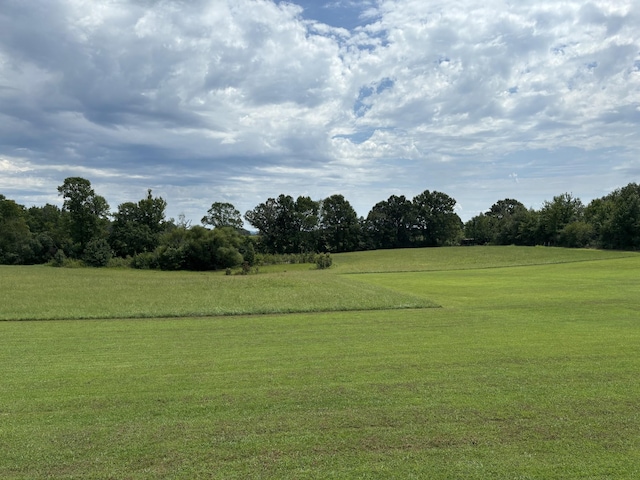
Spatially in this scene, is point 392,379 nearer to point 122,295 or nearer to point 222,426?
point 222,426

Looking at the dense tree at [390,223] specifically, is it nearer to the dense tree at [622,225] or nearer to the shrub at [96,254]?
the dense tree at [622,225]

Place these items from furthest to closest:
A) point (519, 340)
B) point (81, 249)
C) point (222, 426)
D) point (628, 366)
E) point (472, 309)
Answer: point (81, 249), point (472, 309), point (519, 340), point (628, 366), point (222, 426)

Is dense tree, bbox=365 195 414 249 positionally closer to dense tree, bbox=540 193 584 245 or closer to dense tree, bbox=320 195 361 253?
dense tree, bbox=320 195 361 253

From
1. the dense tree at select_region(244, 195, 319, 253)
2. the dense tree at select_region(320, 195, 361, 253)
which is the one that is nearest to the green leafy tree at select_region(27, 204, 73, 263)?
the dense tree at select_region(244, 195, 319, 253)

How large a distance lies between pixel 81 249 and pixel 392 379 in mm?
83350

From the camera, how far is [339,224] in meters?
102

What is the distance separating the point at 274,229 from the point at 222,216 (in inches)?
556

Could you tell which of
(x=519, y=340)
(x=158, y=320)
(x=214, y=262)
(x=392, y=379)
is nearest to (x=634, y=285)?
(x=519, y=340)

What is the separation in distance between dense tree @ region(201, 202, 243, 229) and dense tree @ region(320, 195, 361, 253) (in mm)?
21727

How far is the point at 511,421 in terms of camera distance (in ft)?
20.4

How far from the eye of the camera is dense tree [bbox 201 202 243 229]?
331 feet

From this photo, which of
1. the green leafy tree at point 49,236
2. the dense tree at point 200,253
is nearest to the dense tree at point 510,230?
the dense tree at point 200,253

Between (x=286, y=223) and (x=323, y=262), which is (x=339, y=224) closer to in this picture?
(x=286, y=223)

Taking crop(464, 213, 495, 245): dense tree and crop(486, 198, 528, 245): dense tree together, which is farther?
crop(464, 213, 495, 245): dense tree
